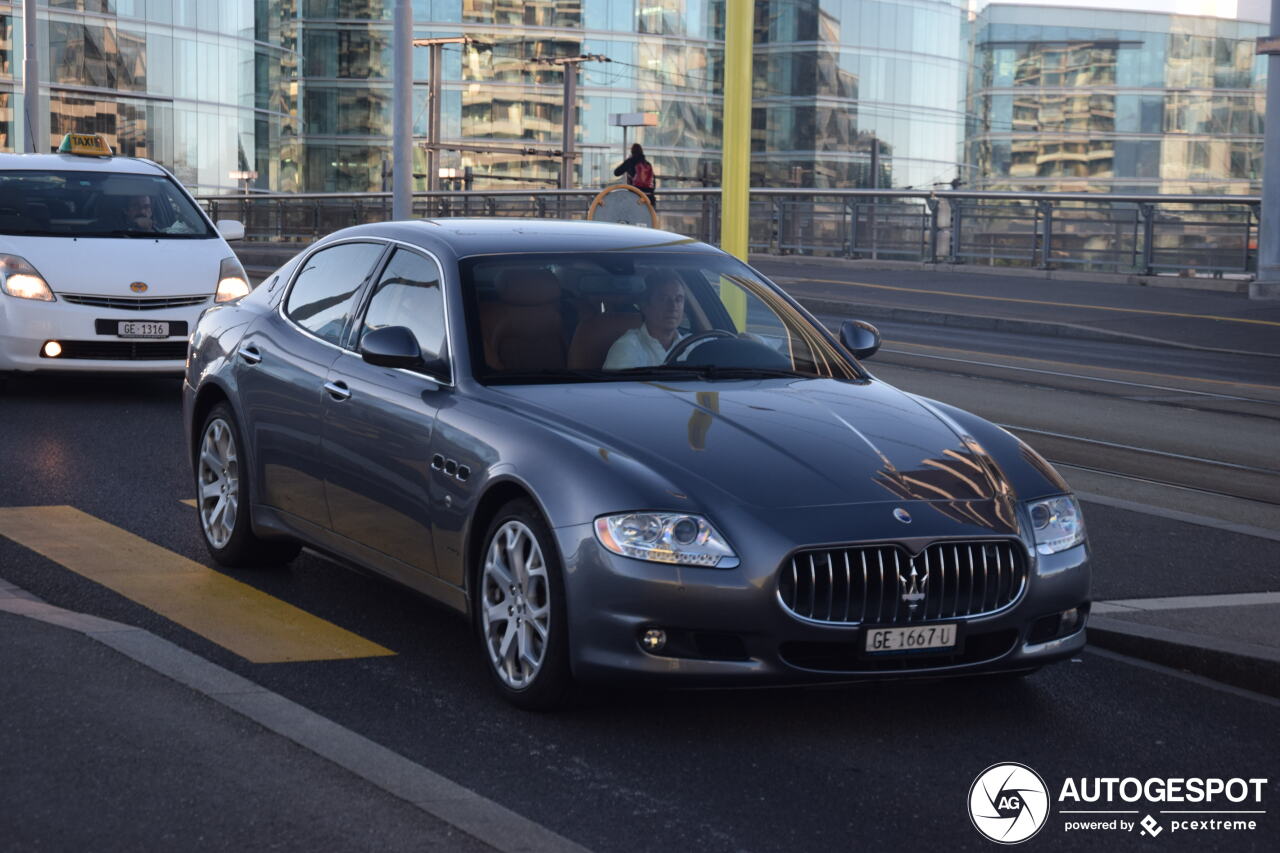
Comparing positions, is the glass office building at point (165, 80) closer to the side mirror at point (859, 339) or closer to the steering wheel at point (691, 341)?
the side mirror at point (859, 339)

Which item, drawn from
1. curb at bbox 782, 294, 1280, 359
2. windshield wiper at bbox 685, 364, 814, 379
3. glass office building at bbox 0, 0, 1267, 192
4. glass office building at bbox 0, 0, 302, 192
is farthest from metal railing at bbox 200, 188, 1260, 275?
glass office building at bbox 0, 0, 1267, 192

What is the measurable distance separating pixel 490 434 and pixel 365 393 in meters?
0.91

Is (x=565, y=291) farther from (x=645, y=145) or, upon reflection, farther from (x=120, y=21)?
(x=645, y=145)

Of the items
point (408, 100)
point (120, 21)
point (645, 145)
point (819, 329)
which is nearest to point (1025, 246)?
point (408, 100)

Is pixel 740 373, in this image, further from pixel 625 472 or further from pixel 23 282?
pixel 23 282

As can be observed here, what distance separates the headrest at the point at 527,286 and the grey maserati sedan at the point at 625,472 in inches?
0.4

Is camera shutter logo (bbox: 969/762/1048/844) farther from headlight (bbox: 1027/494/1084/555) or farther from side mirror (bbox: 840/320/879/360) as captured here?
side mirror (bbox: 840/320/879/360)

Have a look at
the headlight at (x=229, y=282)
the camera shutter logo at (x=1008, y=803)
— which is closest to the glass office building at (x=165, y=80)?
the headlight at (x=229, y=282)

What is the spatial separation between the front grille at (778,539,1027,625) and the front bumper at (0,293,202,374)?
834 cm

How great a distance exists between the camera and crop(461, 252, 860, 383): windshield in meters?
6.33

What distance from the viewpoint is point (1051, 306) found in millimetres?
24188

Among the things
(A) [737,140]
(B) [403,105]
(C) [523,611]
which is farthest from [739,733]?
(B) [403,105]

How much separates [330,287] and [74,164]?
7.93 m

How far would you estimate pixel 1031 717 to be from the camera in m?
5.69
